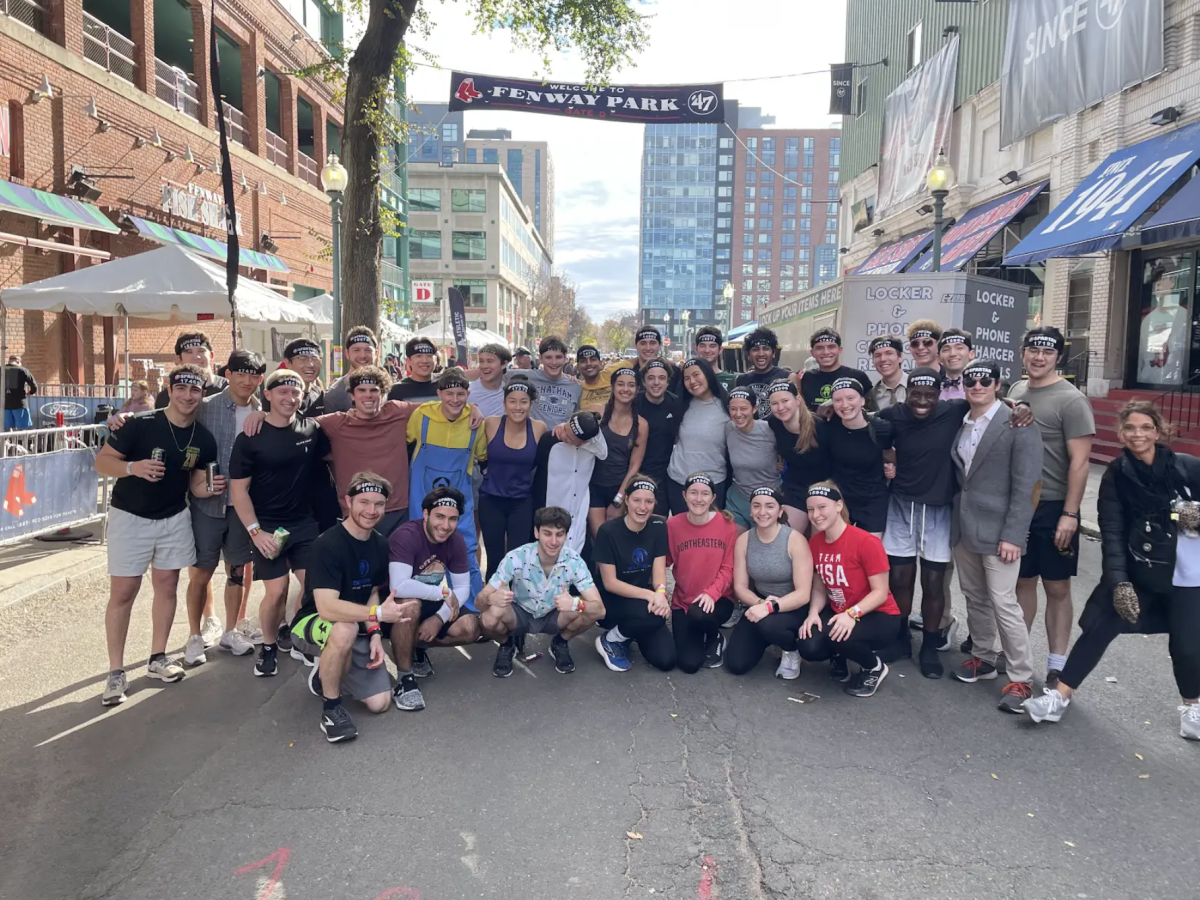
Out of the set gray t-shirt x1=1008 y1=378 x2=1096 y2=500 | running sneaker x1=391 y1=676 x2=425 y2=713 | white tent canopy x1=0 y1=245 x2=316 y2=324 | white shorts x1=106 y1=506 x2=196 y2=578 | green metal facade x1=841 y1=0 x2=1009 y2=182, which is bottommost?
running sneaker x1=391 y1=676 x2=425 y2=713

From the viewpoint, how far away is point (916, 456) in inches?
201

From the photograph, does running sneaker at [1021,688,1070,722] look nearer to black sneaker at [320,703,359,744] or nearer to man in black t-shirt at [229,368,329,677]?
black sneaker at [320,703,359,744]

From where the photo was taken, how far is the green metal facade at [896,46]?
60.3ft

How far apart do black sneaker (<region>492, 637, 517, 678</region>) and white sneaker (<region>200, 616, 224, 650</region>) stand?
197 centimetres

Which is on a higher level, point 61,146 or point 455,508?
point 61,146

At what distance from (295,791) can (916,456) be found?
12.9 ft

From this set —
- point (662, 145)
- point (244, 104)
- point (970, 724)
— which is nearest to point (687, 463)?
point (970, 724)

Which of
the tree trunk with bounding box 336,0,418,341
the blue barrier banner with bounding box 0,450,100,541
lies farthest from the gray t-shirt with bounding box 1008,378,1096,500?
the tree trunk with bounding box 336,0,418,341

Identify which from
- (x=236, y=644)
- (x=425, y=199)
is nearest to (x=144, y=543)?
(x=236, y=644)

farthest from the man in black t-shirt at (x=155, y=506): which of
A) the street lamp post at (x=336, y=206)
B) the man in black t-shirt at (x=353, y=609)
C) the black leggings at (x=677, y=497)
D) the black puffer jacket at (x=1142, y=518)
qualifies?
the street lamp post at (x=336, y=206)

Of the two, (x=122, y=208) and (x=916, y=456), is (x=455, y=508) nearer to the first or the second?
(x=916, y=456)

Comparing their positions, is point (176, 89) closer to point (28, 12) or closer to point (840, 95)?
point (28, 12)

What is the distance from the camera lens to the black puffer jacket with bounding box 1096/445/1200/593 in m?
4.13

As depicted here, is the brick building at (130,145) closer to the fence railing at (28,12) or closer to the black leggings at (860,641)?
the fence railing at (28,12)
